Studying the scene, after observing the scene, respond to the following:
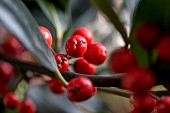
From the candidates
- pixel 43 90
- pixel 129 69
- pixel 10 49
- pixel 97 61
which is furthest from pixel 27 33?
pixel 43 90

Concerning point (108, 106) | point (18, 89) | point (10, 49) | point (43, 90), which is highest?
point (10, 49)

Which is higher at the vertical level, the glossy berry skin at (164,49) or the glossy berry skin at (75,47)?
the glossy berry skin at (164,49)

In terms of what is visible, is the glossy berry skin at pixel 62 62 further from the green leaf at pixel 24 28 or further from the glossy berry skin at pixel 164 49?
the glossy berry skin at pixel 164 49

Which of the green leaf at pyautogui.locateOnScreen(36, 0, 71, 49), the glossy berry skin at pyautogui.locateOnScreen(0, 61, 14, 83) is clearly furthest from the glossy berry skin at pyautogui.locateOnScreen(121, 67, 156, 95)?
the glossy berry skin at pyautogui.locateOnScreen(0, 61, 14, 83)

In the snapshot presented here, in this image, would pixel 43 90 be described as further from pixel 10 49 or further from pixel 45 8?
pixel 45 8

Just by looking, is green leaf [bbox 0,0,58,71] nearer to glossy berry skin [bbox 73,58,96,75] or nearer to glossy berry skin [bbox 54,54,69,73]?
glossy berry skin [bbox 54,54,69,73]

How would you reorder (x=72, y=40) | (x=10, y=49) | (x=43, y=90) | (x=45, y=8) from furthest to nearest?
(x=43, y=90) → (x=10, y=49) → (x=45, y=8) → (x=72, y=40)

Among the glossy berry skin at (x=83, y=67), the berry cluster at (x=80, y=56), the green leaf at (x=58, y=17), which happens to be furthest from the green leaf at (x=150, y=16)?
the green leaf at (x=58, y=17)
